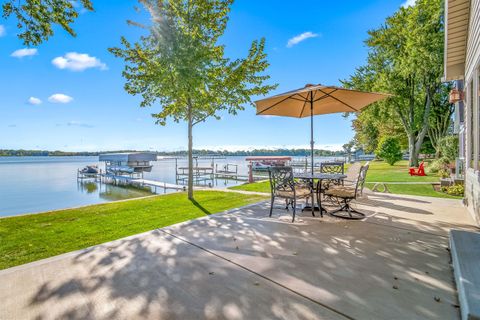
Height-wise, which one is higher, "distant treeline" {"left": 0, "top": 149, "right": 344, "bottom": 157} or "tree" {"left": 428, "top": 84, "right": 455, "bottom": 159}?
"tree" {"left": 428, "top": 84, "right": 455, "bottom": 159}

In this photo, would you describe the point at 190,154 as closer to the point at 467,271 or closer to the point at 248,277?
the point at 248,277

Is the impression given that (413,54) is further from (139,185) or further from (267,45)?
(139,185)

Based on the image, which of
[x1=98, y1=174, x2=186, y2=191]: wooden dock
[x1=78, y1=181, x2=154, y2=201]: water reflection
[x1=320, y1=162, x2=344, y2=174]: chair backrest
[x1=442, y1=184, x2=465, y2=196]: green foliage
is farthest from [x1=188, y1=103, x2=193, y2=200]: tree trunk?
[x1=78, y1=181, x2=154, y2=201]: water reflection

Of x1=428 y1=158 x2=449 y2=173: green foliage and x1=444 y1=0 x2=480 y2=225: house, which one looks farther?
x1=428 y1=158 x2=449 y2=173: green foliage

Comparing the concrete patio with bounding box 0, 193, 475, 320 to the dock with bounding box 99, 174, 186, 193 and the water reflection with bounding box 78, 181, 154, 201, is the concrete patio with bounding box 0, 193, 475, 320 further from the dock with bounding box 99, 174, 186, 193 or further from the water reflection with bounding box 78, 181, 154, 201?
Answer: the dock with bounding box 99, 174, 186, 193

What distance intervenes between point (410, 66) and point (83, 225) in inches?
765

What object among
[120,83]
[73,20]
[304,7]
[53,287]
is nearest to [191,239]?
[53,287]

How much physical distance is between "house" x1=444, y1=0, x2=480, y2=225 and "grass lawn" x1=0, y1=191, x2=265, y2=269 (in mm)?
4867

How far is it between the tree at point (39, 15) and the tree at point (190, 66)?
225 centimetres

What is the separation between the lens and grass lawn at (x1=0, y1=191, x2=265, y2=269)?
3471mm

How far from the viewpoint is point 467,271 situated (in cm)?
194

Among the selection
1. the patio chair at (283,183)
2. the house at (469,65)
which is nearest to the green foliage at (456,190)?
the house at (469,65)

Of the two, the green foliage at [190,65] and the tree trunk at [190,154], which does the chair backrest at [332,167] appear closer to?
the green foliage at [190,65]

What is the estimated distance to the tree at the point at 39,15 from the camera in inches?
156
